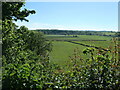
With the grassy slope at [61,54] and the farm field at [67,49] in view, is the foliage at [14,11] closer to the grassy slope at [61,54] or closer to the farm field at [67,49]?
the farm field at [67,49]

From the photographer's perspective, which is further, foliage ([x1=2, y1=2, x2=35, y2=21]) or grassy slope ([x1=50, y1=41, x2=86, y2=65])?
grassy slope ([x1=50, y1=41, x2=86, y2=65])

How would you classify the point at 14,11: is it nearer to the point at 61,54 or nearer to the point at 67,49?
the point at 61,54

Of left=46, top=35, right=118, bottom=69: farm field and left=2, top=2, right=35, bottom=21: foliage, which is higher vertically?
left=2, top=2, right=35, bottom=21: foliage

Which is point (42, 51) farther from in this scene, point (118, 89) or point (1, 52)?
point (118, 89)

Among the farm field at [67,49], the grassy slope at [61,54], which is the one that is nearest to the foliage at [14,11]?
the farm field at [67,49]

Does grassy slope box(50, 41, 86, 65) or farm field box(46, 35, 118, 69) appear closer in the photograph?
farm field box(46, 35, 118, 69)

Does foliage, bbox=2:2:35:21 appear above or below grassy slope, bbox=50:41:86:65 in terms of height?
above

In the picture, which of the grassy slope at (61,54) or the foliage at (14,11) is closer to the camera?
the foliage at (14,11)

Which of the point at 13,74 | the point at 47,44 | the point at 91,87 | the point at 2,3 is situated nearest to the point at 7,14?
the point at 2,3

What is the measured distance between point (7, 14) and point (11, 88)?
4.99 metres

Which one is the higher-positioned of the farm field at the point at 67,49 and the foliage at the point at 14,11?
the foliage at the point at 14,11

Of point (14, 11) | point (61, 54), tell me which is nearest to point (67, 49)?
point (61, 54)

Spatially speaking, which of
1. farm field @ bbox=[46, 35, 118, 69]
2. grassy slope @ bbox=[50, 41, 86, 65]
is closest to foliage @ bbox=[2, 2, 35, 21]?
farm field @ bbox=[46, 35, 118, 69]

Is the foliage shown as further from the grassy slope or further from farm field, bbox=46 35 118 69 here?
the grassy slope
